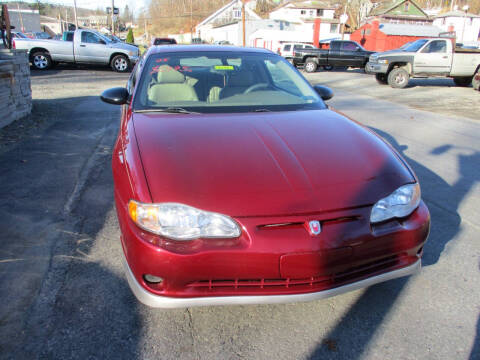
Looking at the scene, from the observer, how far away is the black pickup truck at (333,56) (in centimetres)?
2194

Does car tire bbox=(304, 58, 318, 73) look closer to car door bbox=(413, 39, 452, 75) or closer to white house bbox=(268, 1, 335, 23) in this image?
car door bbox=(413, 39, 452, 75)

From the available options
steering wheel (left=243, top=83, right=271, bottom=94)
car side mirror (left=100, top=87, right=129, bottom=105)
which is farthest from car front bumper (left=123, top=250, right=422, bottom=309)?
steering wheel (left=243, top=83, right=271, bottom=94)

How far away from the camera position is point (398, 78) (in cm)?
1468

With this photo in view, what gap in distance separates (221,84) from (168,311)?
2.19 metres

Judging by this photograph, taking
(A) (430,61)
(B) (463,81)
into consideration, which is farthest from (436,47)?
(B) (463,81)

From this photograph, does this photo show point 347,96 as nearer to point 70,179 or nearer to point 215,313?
point 70,179

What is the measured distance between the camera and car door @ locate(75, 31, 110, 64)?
17.9 m

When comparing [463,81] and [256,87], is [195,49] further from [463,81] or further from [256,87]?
[463,81]

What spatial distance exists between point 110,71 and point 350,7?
59103mm

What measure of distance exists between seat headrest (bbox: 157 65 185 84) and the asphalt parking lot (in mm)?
1366

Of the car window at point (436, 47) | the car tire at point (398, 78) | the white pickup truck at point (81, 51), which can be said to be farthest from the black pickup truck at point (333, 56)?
the white pickup truck at point (81, 51)

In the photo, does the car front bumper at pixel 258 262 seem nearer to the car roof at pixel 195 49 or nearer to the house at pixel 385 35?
the car roof at pixel 195 49

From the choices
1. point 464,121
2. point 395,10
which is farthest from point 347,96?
point 395,10

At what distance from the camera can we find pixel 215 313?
2332 millimetres
